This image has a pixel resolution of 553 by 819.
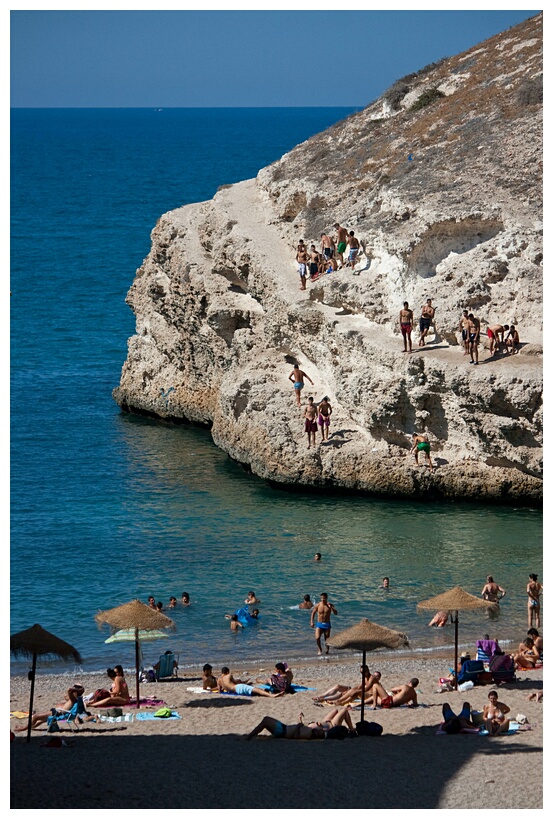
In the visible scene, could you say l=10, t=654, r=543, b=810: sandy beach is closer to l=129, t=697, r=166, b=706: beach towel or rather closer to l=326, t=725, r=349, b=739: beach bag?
l=326, t=725, r=349, b=739: beach bag

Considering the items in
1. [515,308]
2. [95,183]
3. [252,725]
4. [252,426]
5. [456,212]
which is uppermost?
[95,183]

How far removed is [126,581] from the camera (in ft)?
105

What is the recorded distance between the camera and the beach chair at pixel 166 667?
86.5 ft

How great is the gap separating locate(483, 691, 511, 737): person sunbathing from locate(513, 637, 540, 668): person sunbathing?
3.78m

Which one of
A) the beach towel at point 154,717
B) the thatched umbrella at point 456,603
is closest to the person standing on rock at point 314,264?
the thatched umbrella at point 456,603

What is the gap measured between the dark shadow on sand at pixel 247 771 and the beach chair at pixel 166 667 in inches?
166

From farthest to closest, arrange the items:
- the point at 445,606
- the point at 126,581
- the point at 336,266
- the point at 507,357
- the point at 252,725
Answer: the point at 336,266
the point at 507,357
the point at 126,581
the point at 445,606
the point at 252,725

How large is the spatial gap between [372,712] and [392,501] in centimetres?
1423

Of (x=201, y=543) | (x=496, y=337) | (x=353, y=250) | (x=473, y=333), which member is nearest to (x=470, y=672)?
(x=201, y=543)

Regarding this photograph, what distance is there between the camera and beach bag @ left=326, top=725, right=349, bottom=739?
2153 cm

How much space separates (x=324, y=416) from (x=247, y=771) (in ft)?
63.4

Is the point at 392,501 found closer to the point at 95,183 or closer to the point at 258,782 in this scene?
the point at 258,782

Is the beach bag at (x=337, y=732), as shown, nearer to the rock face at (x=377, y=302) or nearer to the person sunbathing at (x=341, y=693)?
the person sunbathing at (x=341, y=693)

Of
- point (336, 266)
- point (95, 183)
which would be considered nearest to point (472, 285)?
point (336, 266)
